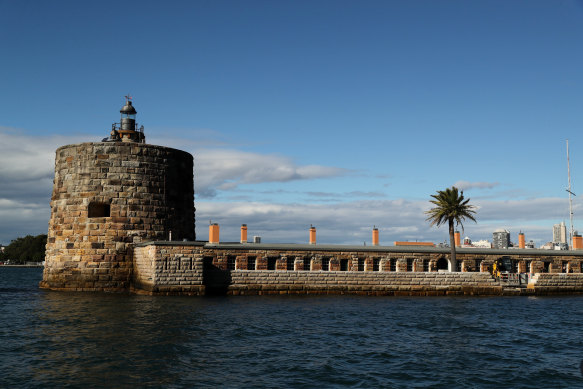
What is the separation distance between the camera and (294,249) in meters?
36.7

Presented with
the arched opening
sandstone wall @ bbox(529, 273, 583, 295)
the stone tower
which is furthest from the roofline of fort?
sandstone wall @ bbox(529, 273, 583, 295)

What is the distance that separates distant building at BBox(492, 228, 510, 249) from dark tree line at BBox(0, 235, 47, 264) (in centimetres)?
11792

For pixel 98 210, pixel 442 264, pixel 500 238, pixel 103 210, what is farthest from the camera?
pixel 500 238

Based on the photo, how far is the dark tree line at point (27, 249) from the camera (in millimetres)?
145125

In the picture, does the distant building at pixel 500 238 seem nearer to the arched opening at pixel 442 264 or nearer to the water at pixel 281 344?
the arched opening at pixel 442 264

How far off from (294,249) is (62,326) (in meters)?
17.7

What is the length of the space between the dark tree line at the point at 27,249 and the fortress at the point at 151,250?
117248mm

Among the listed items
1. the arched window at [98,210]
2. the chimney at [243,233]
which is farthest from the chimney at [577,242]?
the arched window at [98,210]

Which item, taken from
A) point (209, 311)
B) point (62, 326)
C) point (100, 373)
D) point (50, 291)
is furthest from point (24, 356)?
point (50, 291)

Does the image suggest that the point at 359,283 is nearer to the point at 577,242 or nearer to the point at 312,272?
the point at 312,272

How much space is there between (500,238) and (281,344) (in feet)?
152

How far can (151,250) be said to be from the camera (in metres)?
31.5

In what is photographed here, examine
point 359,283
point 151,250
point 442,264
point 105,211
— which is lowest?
point 359,283

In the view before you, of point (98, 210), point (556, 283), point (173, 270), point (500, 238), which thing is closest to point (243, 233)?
point (173, 270)
